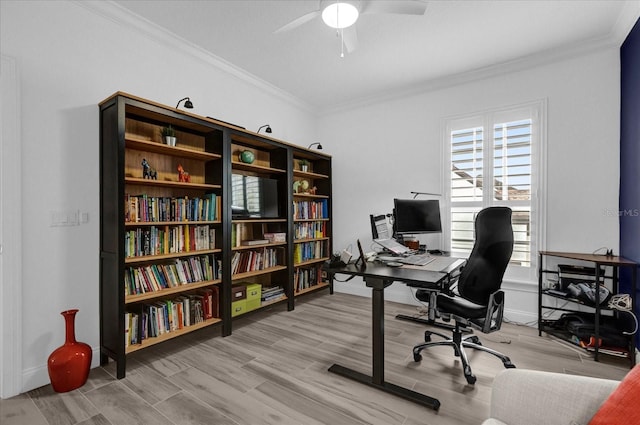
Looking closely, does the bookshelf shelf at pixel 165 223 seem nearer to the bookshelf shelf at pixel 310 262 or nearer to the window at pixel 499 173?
the bookshelf shelf at pixel 310 262

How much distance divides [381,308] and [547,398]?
3.57 ft

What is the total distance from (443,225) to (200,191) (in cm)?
286

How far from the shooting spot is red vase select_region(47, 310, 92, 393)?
1.93m

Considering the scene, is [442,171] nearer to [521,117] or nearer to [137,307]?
[521,117]

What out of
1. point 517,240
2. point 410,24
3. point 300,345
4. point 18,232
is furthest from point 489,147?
point 18,232

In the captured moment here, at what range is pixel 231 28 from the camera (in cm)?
267

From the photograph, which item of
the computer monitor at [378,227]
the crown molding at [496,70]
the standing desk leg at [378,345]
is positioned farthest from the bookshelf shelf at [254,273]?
the crown molding at [496,70]

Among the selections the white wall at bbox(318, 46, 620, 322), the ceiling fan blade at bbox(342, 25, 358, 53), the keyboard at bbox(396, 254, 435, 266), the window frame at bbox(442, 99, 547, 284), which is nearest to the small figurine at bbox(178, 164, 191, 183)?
the ceiling fan blade at bbox(342, 25, 358, 53)

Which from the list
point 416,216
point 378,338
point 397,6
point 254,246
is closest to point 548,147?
point 416,216

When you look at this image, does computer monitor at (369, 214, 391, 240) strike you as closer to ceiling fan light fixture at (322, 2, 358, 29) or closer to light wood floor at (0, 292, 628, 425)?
light wood floor at (0, 292, 628, 425)

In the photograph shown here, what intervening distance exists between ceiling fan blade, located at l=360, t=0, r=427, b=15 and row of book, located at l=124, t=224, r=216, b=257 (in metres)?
2.26

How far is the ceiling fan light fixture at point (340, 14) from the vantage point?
1.99 m

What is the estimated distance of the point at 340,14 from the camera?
2062mm

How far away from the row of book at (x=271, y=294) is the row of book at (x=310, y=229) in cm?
72
